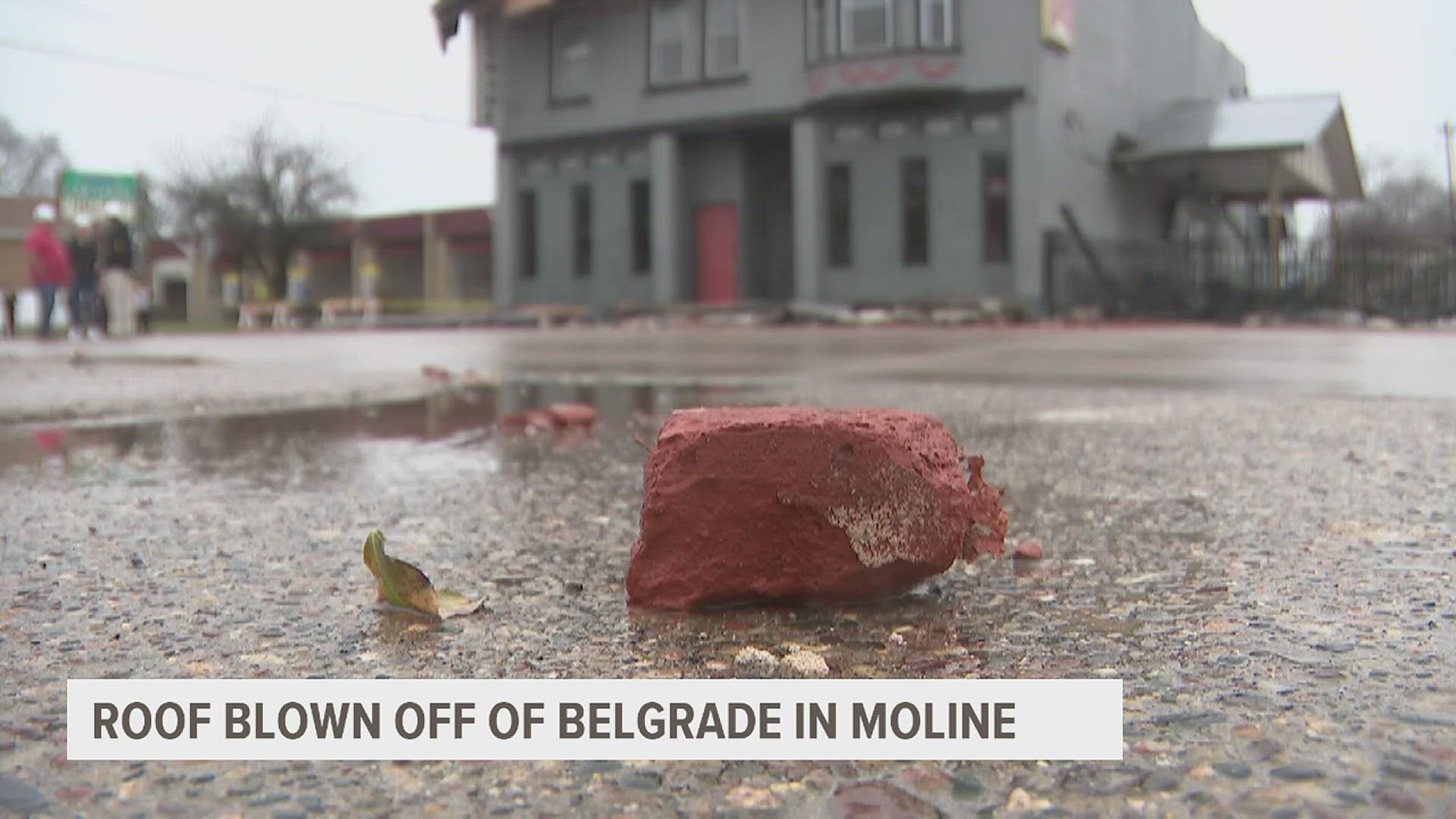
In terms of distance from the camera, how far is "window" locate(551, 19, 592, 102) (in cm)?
2781

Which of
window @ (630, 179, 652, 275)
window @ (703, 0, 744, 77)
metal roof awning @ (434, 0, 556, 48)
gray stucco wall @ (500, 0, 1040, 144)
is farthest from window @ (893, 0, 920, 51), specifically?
metal roof awning @ (434, 0, 556, 48)

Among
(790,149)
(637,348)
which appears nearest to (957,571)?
(637,348)

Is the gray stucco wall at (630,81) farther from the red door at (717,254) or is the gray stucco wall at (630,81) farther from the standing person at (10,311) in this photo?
the standing person at (10,311)

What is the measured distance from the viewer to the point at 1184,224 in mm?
28750

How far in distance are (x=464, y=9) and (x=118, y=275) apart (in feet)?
37.9

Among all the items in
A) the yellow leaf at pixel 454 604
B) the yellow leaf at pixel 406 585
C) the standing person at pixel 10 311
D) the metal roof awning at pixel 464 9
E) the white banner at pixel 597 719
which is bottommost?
the white banner at pixel 597 719

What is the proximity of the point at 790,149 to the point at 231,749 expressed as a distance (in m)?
26.1

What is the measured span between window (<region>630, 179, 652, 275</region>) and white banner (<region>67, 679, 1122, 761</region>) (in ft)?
85.5

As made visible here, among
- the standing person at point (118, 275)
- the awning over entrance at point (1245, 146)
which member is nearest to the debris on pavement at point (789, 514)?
the standing person at point (118, 275)

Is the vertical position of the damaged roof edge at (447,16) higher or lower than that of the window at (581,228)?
higher

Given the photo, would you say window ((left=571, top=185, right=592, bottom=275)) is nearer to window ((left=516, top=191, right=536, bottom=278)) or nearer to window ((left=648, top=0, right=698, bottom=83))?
window ((left=516, top=191, right=536, bottom=278))

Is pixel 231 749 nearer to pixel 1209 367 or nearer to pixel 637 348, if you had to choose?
pixel 1209 367

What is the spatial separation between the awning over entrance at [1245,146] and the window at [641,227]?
32.5ft

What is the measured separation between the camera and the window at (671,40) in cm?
2628
